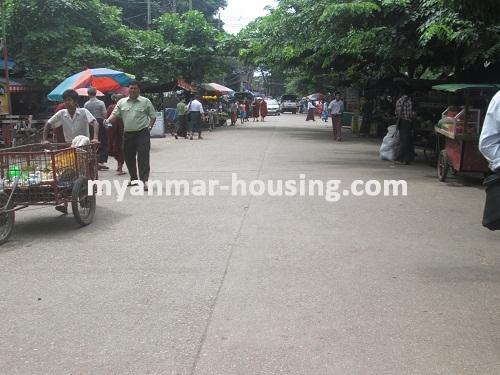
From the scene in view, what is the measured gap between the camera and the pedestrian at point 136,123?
920 centimetres

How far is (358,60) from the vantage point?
2192 centimetres

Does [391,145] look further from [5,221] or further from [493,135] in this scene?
[493,135]

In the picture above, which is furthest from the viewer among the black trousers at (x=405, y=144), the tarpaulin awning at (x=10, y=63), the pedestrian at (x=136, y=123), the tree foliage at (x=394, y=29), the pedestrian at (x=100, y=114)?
the tarpaulin awning at (x=10, y=63)

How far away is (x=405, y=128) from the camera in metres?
13.2

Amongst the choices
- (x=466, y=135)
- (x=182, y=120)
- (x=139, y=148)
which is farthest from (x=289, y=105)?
(x=139, y=148)

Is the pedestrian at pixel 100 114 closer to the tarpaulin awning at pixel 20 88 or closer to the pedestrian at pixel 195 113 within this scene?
the pedestrian at pixel 195 113

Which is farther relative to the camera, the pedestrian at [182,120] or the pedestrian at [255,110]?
the pedestrian at [255,110]

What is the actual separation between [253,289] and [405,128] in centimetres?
942

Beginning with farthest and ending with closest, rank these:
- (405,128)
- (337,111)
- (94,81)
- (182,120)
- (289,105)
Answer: (289,105) → (182,120) → (337,111) → (94,81) → (405,128)

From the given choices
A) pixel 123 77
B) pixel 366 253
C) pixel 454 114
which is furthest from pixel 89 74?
pixel 366 253

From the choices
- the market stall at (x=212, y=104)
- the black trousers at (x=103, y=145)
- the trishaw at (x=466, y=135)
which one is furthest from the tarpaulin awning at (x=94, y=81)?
the market stall at (x=212, y=104)

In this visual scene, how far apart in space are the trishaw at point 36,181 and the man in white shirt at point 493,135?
4522 mm

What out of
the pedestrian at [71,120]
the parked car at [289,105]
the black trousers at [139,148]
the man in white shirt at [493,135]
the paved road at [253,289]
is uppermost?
the man in white shirt at [493,135]

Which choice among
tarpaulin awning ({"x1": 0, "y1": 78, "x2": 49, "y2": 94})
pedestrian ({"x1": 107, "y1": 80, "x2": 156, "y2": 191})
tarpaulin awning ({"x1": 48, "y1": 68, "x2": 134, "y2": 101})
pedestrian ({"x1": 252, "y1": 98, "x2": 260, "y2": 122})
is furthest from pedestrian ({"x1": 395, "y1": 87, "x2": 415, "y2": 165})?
pedestrian ({"x1": 252, "y1": 98, "x2": 260, "y2": 122})
